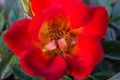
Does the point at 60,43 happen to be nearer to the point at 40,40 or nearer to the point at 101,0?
the point at 40,40

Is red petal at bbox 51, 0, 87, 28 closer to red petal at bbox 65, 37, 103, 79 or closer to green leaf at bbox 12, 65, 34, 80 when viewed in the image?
red petal at bbox 65, 37, 103, 79

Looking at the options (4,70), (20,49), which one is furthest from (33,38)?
(4,70)

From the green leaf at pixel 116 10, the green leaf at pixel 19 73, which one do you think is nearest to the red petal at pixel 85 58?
the green leaf at pixel 19 73

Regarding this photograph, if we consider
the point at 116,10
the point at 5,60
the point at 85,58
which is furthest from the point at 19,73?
the point at 116,10

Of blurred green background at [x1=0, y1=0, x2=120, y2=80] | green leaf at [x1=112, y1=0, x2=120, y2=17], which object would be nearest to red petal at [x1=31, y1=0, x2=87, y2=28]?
blurred green background at [x1=0, y1=0, x2=120, y2=80]

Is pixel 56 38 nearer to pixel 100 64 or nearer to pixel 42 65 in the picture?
pixel 42 65
